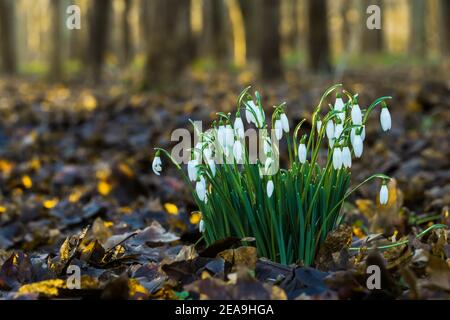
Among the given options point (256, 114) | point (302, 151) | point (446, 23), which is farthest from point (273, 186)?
point (446, 23)

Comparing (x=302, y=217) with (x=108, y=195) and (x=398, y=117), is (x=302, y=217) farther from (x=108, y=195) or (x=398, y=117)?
(x=398, y=117)

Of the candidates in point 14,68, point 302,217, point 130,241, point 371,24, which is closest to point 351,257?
point 302,217

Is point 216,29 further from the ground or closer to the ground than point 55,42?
further from the ground

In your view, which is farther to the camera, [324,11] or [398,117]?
[324,11]

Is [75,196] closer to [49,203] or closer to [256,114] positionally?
[49,203]

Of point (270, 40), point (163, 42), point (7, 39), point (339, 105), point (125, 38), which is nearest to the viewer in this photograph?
point (339, 105)

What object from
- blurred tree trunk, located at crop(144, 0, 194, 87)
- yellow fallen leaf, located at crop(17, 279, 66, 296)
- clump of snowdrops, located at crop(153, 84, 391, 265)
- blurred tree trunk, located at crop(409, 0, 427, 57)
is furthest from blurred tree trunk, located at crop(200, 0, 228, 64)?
yellow fallen leaf, located at crop(17, 279, 66, 296)

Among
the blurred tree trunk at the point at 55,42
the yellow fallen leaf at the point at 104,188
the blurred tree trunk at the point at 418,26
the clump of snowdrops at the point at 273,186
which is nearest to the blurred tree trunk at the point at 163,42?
the blurred tree trunk at the point at 55,42
